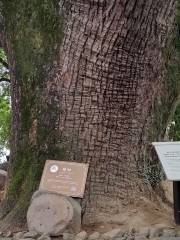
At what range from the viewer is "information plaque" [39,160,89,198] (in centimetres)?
559

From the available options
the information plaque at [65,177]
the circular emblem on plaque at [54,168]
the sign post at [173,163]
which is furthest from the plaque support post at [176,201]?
Result: the circular emblem on plaque at [54,168]

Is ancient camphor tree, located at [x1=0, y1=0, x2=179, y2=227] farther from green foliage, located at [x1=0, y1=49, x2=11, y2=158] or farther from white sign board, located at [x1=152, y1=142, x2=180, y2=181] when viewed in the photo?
green foliage, located at [x1=0, y1=49, x2=11, y2=158]

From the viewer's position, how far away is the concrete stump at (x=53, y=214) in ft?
17.4

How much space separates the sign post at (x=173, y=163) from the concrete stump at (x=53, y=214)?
1046 millimetres

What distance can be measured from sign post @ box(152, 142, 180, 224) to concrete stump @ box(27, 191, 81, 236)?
105cm

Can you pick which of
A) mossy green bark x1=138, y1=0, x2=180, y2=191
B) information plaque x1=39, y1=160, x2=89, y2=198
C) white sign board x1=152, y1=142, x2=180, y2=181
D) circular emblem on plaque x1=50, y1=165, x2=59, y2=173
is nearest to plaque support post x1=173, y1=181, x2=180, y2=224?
white sign board x1=152, y1=142, x2=180, y2=181

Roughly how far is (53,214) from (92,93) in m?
1.44

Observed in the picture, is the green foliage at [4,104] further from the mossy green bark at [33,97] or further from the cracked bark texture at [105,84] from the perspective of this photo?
the cracked bark texture at [105,84]

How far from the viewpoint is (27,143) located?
19.6 ft

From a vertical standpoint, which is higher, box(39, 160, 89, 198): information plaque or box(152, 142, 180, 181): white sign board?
box(152, 142, 180, 181): white sign board

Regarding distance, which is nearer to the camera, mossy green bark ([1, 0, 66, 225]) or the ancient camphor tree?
the ancient camphor tree

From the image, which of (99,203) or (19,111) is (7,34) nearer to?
(19,111)

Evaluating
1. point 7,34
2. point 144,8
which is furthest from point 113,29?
point 7,34

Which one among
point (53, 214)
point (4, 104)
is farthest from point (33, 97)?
point (4, 104)
